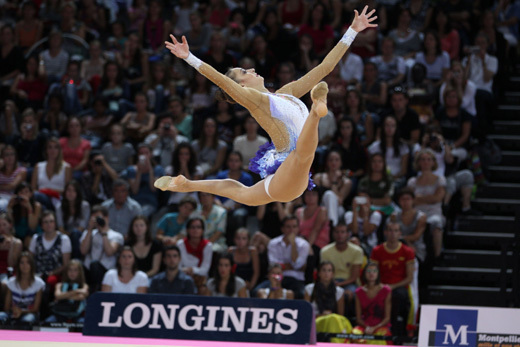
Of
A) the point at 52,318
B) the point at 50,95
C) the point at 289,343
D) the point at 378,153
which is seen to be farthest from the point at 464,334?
the point at 50,95

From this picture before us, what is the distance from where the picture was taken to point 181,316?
7270 mm

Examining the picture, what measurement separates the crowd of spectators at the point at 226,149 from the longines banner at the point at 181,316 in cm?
147

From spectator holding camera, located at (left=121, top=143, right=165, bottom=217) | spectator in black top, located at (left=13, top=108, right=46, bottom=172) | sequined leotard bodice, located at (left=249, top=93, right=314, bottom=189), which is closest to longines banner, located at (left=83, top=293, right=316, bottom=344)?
sequined leotard bodice, located at (left=249, top=93, right=314, bottom=189)

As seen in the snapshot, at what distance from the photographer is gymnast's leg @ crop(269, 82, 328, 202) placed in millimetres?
5543

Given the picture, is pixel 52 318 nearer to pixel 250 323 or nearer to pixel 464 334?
pixel 250 323

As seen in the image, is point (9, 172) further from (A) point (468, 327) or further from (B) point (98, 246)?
(A) point (468, 327)

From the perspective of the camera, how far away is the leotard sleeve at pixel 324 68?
639 centimetres

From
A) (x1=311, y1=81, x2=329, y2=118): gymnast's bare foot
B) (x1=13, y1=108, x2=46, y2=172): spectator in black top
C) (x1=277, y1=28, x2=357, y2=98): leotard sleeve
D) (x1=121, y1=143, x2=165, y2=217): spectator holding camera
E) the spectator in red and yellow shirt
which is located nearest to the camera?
(x1=311, y1=81, x2=329, y2=118): gymnast's bare foot

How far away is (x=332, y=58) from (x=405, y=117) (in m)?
4.28

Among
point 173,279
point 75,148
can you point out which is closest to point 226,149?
point 75,148

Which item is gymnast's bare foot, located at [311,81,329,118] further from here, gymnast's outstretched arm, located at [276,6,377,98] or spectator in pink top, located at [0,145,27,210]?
spectator in pink top, located at [0,145,27,210]

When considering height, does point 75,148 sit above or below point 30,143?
below

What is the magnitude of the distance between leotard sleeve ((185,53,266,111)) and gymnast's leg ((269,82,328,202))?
0.46 m

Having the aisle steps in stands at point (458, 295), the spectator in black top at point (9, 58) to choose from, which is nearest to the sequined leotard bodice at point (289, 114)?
the aisle steps in stands at point (458, 295)
